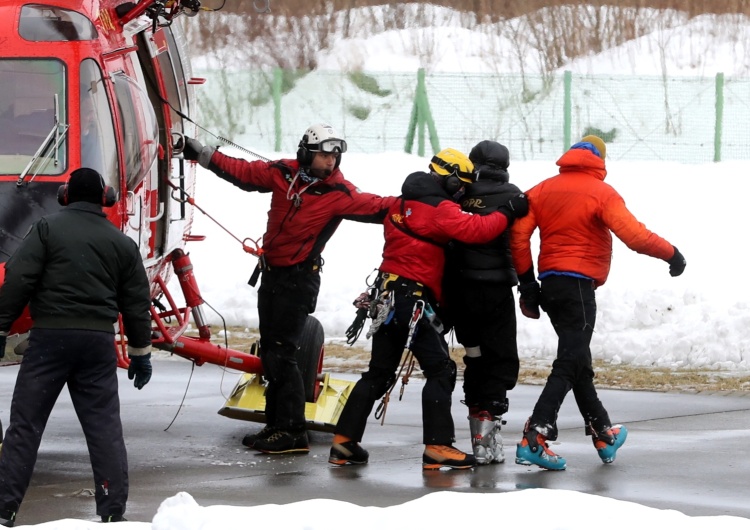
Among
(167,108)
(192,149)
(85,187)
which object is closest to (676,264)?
(192,149)

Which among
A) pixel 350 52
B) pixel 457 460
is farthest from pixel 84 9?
pixel 350 52

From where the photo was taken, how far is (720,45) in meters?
33.1

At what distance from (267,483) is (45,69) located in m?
2.72

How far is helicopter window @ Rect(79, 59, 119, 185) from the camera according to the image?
847 cm

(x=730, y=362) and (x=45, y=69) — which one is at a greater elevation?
(x=45, y=69)

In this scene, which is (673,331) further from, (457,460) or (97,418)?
(97,418)

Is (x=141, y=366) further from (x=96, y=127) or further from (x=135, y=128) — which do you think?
(x=135, y=128)

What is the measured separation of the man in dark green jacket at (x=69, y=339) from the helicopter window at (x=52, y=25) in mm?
1924

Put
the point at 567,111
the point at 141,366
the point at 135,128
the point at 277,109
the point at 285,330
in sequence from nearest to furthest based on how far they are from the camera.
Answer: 1. the point at 141,366
2. the point at 135,128
3. the point at 285,330
4. the point at 567,111
5. the point at 277,109

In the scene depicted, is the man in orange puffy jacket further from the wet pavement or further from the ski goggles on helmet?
the ski goggles on helmet

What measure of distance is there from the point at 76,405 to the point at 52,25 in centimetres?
274

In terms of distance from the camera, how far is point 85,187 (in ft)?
22.8

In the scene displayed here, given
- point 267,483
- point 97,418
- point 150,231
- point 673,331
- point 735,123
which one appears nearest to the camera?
point 97,418

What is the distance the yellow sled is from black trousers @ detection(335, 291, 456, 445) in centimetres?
106
